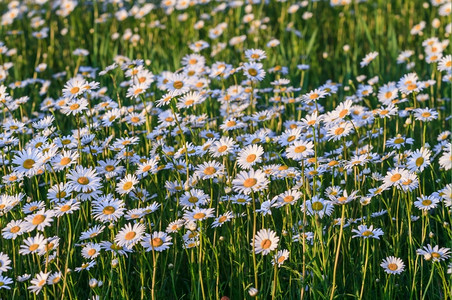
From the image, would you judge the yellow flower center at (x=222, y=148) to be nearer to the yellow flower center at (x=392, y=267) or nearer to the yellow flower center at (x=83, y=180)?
the yellow flower center at (x=83, y=180)

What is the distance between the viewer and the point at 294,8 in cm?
564

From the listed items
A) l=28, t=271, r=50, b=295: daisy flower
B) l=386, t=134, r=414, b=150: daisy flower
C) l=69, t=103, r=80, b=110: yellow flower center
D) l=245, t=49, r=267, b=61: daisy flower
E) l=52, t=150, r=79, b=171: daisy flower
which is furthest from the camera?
l=245, t=49, r=267, b=61: daisy flower

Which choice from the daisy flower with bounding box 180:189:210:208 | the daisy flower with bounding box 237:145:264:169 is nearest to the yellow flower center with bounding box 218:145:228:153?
the daisy flower with bounding box 237:145:264:169

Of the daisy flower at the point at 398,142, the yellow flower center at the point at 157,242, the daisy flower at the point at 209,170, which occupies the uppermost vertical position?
the daisy flower at the point at 398,142

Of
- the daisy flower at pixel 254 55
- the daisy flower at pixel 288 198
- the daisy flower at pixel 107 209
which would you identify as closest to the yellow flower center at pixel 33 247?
the daisy flower at pixel 107 209

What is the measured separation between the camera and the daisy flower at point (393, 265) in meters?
2.21

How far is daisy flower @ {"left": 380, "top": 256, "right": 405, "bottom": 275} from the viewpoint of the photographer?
2.21 metres

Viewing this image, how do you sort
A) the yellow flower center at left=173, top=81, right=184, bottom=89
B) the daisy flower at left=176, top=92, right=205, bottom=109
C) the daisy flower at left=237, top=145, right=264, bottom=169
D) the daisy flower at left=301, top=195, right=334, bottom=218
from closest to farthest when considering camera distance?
1. the daisy flower at left=301, top=195, right=334, bottom=218
2. the daisy flower at left=237, top=145, right=264, bottom=169
3. the daisy flower at left=176, top=92, right=205, bottom=109
4. the yellow flower center at left=173, top=81, right=184, bottom=89

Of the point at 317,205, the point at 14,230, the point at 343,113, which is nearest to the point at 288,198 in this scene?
the point at 317,205

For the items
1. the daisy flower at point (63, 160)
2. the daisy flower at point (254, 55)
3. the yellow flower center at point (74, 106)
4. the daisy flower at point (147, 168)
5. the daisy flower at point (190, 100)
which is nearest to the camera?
the daisy flower at point (63, 160)

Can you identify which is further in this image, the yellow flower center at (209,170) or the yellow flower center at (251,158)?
the yellow flower center at (209,170)

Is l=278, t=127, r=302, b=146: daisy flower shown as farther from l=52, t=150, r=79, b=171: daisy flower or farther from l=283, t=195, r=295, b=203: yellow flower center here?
l=52, t=150, r=79, b=171: daisy flower

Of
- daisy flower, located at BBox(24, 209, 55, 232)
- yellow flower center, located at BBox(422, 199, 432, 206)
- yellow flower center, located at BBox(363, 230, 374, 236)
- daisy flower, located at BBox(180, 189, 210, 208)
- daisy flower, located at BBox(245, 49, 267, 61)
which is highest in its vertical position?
daisy flower, located at BBox(245, 49, 267, 61)

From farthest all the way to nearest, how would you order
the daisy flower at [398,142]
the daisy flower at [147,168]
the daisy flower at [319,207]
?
the daisy flower at [398,142], the daisy flower at [147,168], the daisy flower at [319,207]
